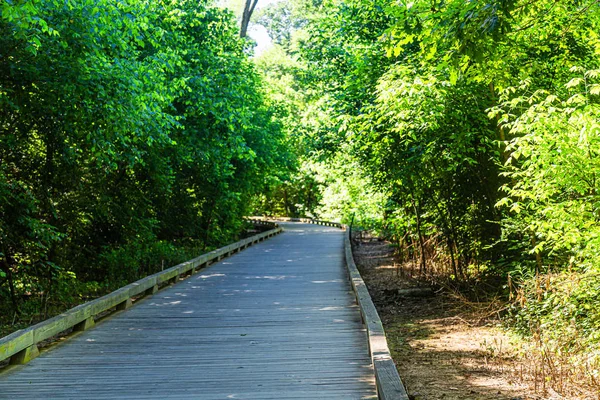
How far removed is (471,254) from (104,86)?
742 centimetres

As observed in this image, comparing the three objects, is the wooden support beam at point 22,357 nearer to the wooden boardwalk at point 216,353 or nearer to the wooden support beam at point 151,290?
the wooden boardwalk at point 216,353

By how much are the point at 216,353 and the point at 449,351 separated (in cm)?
321

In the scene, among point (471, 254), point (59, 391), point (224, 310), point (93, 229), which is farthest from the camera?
point (93, 229)

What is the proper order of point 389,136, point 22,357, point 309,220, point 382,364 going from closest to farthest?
point 382,364, point 22,357, point 389,136, point 309,220

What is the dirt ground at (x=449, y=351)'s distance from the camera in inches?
262

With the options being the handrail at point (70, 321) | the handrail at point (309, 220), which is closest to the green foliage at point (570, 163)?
the handrail at point (70, 321)

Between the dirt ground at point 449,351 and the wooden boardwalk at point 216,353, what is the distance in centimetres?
71

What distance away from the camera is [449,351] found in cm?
857

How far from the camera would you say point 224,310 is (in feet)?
33.9

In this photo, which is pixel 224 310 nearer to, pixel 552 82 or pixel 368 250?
pixel 552 82

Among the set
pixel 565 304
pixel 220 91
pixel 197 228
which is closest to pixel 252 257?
pixel 197 228

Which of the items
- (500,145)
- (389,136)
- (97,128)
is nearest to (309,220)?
(389,136)

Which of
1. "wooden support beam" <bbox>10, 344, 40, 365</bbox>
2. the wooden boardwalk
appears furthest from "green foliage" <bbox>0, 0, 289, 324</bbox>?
"wooden support beam" <bbox>10, 344, 40, 365</bbox>

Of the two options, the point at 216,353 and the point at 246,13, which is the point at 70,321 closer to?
the point at 216,353
